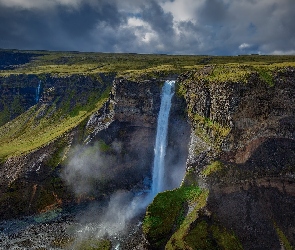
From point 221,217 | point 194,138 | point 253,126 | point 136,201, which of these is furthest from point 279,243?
point 136,201

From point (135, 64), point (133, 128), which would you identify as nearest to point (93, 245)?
point (133, 128)

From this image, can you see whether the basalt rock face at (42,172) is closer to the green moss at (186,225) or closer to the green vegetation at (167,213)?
the green vegetation at (167,213)

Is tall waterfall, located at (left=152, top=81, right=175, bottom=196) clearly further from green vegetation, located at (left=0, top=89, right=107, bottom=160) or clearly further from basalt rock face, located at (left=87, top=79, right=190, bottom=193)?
green vegetation, located at (left=0, top=89, right=107, bottom=160)

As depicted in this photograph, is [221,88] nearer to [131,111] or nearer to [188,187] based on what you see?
[188,187]

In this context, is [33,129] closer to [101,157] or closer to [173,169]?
[101,157]

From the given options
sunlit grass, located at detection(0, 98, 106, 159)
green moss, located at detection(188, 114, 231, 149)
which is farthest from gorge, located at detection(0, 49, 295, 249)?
sunlit grass, located at detection(0, 98, 106, 159)
